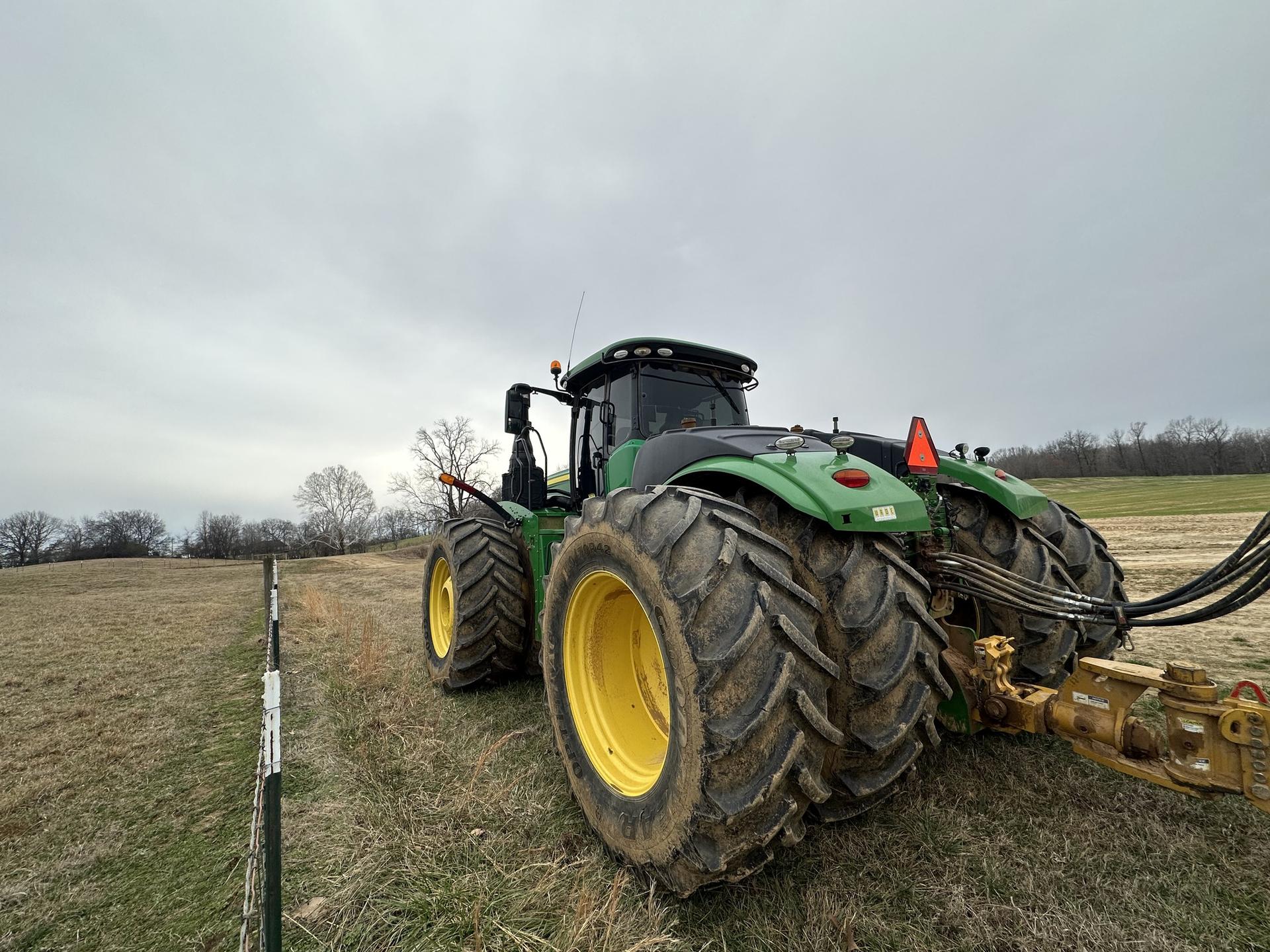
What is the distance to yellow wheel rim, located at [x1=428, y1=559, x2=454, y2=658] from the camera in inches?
189

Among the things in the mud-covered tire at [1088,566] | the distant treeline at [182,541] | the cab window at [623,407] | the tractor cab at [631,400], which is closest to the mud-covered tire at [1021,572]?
the mud-covered tire at [1088,566]

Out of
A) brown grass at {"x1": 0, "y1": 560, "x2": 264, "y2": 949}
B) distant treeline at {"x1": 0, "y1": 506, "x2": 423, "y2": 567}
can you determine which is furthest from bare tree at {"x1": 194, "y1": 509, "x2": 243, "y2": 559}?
brown grass at {"x1": 0, "y1": 560, "x2": 264, "y2": 949}

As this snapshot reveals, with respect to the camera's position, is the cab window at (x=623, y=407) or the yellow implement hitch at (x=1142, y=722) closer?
the yellow implement hitch at (x=1142, y=722)

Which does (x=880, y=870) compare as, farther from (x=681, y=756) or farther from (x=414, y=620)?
(x=414, y=620)

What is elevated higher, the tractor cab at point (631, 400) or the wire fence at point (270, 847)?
the tractor cab at point (631, 400)

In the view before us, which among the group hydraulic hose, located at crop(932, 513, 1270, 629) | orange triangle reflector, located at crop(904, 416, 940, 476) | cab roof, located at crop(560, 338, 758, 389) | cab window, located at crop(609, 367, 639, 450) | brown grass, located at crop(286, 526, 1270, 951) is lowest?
brown grass, located at crop(286, 526, 1270, 951)

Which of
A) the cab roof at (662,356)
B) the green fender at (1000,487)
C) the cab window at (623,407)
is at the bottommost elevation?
the green fender at (1000,487)

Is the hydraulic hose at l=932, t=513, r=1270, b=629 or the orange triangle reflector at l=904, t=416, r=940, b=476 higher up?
the orange triangle reflector at l=904, t=416, r=940, b=476

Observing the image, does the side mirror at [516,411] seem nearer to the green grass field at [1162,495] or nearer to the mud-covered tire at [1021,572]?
the mud-covered tire at [1021,572]

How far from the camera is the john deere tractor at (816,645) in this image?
1.58 meters

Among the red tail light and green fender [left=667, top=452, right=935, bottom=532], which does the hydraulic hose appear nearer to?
green fender [left=667, top=452, right=935, bottom=532]

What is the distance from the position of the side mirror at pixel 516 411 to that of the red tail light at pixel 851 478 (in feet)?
9.72

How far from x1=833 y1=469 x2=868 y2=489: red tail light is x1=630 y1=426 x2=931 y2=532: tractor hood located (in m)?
0.02

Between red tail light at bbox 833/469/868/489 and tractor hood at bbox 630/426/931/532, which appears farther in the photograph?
red tail light at bbox 833/469/868/489
